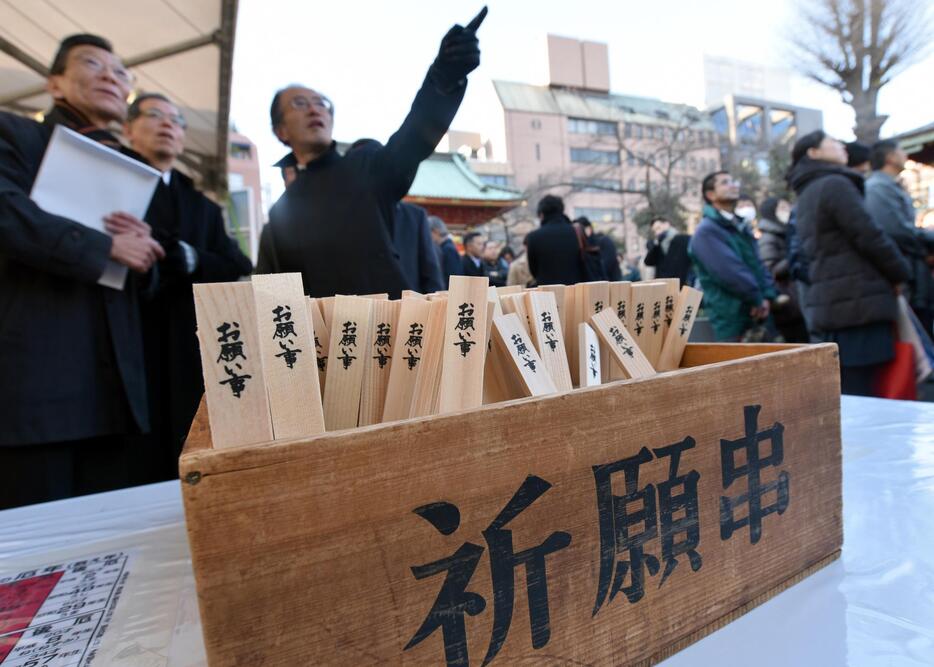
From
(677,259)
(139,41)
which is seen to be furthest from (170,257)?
(677,259)

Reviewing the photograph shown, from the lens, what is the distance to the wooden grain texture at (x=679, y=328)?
29.7 inches

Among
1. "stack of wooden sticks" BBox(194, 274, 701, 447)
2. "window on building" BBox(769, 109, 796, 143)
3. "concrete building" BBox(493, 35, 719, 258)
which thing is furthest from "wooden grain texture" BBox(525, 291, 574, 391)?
"window on building" BBox(769, 109, 796, 143)

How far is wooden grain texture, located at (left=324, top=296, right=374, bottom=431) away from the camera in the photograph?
528 millimetres

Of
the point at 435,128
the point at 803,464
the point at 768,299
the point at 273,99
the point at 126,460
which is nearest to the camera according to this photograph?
the point at 803,464

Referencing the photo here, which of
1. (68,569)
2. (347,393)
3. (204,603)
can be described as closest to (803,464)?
(347,393)

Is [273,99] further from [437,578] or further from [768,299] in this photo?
[768,299]

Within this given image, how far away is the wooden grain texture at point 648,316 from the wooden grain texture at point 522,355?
23cm

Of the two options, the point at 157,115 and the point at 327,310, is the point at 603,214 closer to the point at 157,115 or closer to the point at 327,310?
the point at 157,115

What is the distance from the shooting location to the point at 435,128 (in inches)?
49.1

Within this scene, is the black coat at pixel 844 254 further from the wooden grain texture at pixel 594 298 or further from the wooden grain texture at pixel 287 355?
the wooden grain texture at pixel 287 355

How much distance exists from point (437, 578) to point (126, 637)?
14.5 inches

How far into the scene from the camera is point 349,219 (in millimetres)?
1457

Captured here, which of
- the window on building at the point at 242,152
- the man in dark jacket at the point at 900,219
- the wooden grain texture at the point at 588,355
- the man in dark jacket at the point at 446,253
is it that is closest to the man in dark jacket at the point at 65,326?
the wooden grain texture at the point at 588,355

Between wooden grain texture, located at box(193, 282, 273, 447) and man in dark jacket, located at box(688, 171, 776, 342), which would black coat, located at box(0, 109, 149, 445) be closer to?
wooden grain texture, located at box(193, 282, 273, 447)
